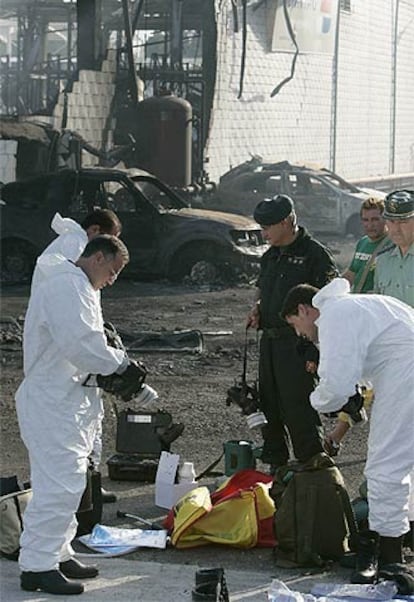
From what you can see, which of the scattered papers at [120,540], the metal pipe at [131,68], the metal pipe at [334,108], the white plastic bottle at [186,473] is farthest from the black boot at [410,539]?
the metal pipe at [334,108]

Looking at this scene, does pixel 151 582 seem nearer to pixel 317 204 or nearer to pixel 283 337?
pixel 283 337

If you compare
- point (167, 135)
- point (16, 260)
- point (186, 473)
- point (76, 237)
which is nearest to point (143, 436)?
point (186, 473)

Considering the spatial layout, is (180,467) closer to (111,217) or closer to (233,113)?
(111,217)

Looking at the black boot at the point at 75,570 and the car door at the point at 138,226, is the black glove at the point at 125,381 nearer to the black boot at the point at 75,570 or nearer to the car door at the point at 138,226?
the black boot at the point at 75,570

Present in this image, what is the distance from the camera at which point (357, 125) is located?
40750 mm

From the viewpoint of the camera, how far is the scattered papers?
21.5 feet

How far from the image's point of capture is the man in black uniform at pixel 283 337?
714cm

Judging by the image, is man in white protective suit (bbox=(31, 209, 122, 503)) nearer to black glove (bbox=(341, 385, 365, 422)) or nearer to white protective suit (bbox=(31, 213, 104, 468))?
white protective suit (bbox=(31, 213, 104, 468))

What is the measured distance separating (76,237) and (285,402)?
157 centimetres

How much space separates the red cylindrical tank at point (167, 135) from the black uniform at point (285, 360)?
1901cm

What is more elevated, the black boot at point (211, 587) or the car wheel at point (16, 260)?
the black boot at point (211, 587)

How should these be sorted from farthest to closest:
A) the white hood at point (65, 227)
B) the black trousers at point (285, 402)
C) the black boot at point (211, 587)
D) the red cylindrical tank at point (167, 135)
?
1. the red cylindrical tank at point (167, 135)
2. the black trousers at point (285, 402)
3. the white hood at point (65, 227)
4. the black boot at point (211, 587)

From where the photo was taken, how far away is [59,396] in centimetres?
583

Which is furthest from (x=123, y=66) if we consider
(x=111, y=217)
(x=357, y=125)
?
(x=111, y=217)
